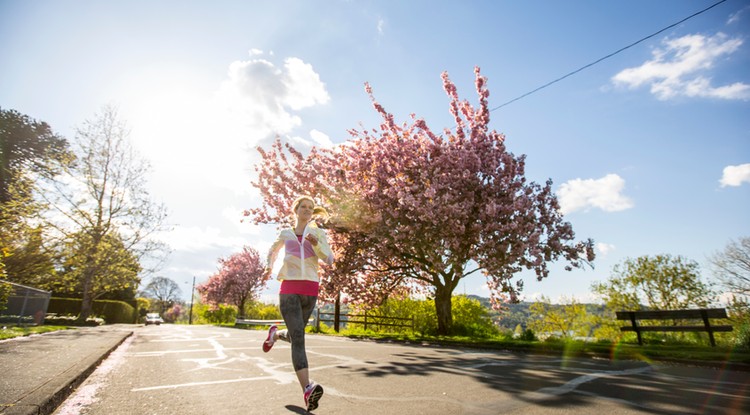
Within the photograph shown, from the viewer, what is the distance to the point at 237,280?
147 feet

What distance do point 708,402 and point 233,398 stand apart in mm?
4974

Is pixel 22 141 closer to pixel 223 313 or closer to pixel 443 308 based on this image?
pixel 223 313

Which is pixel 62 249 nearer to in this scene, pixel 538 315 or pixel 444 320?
pixel 444 320

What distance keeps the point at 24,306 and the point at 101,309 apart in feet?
101

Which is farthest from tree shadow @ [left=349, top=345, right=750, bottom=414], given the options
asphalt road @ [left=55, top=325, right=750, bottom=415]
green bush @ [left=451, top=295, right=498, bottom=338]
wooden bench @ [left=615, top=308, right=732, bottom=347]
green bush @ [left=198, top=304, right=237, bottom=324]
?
green bush @ [left=198, top=304, right=237, bottom=324]

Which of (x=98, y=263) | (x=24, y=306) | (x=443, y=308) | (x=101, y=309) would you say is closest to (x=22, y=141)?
(x=101, y=309)

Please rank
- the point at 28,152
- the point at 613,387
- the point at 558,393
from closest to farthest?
1. the point at 558,393
2. the point at 613,387
3. the point at 28,152

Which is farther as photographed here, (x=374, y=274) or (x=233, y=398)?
(x=374, y=274)

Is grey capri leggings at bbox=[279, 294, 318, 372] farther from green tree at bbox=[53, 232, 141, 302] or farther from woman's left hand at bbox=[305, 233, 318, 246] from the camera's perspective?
green tree at bbox=[53, 232, 141, 302]

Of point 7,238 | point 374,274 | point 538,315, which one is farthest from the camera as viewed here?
point 538,315

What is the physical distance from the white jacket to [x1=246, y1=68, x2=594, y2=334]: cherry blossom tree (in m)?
9.79

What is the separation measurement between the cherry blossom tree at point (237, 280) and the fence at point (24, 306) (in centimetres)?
2691

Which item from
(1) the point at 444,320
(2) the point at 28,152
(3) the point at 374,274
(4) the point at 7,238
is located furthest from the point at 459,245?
(2) the point at 28,152

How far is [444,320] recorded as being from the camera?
15984mm
